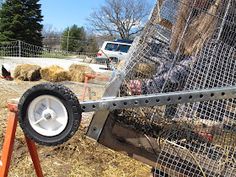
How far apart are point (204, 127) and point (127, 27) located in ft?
130

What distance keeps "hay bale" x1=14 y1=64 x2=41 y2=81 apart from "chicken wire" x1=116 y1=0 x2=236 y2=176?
913cm

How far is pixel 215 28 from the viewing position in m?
2.96

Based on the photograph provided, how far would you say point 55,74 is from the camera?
11844 mm

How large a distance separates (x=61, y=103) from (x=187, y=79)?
91 centimetres

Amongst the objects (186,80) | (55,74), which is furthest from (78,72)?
(186,80)

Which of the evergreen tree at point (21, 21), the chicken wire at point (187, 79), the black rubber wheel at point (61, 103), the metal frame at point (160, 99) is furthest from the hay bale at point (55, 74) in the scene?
the evergreen tree at point (21, 21)

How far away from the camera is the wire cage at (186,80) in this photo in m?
2.60

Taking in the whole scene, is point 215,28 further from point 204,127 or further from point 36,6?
point 36,6

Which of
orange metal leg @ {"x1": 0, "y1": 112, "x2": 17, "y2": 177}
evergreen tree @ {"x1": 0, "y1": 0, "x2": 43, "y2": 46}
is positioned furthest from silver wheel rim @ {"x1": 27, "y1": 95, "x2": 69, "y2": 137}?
evergreen tree @ {"x1": 0, "y1": 0, "x2": 43, "y2": 46}

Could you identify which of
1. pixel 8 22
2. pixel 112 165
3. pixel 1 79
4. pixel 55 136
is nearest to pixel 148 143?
pixel 55 136

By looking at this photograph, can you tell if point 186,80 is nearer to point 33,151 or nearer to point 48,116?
point 48,116

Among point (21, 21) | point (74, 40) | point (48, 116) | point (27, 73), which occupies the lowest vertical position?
point (74, 40)

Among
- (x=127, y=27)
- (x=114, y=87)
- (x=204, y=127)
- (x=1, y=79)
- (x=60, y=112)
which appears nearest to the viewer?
(x=60, y=112)

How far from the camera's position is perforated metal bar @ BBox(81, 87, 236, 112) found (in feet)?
6.72
